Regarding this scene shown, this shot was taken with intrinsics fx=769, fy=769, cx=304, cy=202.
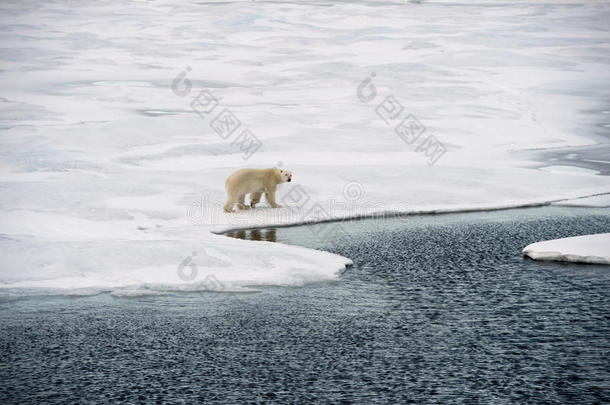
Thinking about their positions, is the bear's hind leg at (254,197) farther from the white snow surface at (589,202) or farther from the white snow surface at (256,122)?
the white snow surface at (589,202)

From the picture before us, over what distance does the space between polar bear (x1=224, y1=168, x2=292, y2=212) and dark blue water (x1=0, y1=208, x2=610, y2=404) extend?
3.09 m

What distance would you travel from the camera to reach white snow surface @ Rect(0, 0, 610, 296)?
969cm

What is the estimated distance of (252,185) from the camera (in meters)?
12.4

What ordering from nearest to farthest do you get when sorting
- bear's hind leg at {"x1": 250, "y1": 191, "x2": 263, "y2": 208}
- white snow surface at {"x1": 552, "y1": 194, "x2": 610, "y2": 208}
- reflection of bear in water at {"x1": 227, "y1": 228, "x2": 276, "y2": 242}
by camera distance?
reflection of bear in water at {"x1": 227, "y1": 228, "x2": 276, "y2": 242} < bear's hind leg at {"x1": 250, "y1": 191, "x2": 263, "y2": 208} < white snow surface at {"x1": 552, "y1": 194, "x2": 610, "y2": 208}

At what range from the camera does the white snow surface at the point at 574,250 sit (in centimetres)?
950

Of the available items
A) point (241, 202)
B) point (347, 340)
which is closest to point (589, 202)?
point (241, 202)

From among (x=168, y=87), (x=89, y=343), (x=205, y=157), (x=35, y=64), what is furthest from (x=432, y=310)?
(x=35, y=64)

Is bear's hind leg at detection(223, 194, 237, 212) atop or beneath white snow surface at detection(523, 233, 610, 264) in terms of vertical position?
atop

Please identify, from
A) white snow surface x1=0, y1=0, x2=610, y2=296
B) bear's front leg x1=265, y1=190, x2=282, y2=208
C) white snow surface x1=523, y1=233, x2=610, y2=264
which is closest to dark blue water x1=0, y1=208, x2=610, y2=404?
white snow surface x1=523, y1=233, x2=610, y2=264

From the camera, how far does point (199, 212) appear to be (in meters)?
12.2

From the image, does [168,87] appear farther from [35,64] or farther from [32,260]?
[32,260]

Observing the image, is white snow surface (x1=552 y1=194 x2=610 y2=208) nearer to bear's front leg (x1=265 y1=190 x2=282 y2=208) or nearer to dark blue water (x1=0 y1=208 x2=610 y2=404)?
dark blue water (x1=0 y1=208 x2=610 y2=404)

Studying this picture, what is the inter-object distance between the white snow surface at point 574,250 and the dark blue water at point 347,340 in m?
0.20

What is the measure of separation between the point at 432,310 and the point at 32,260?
188 inches
